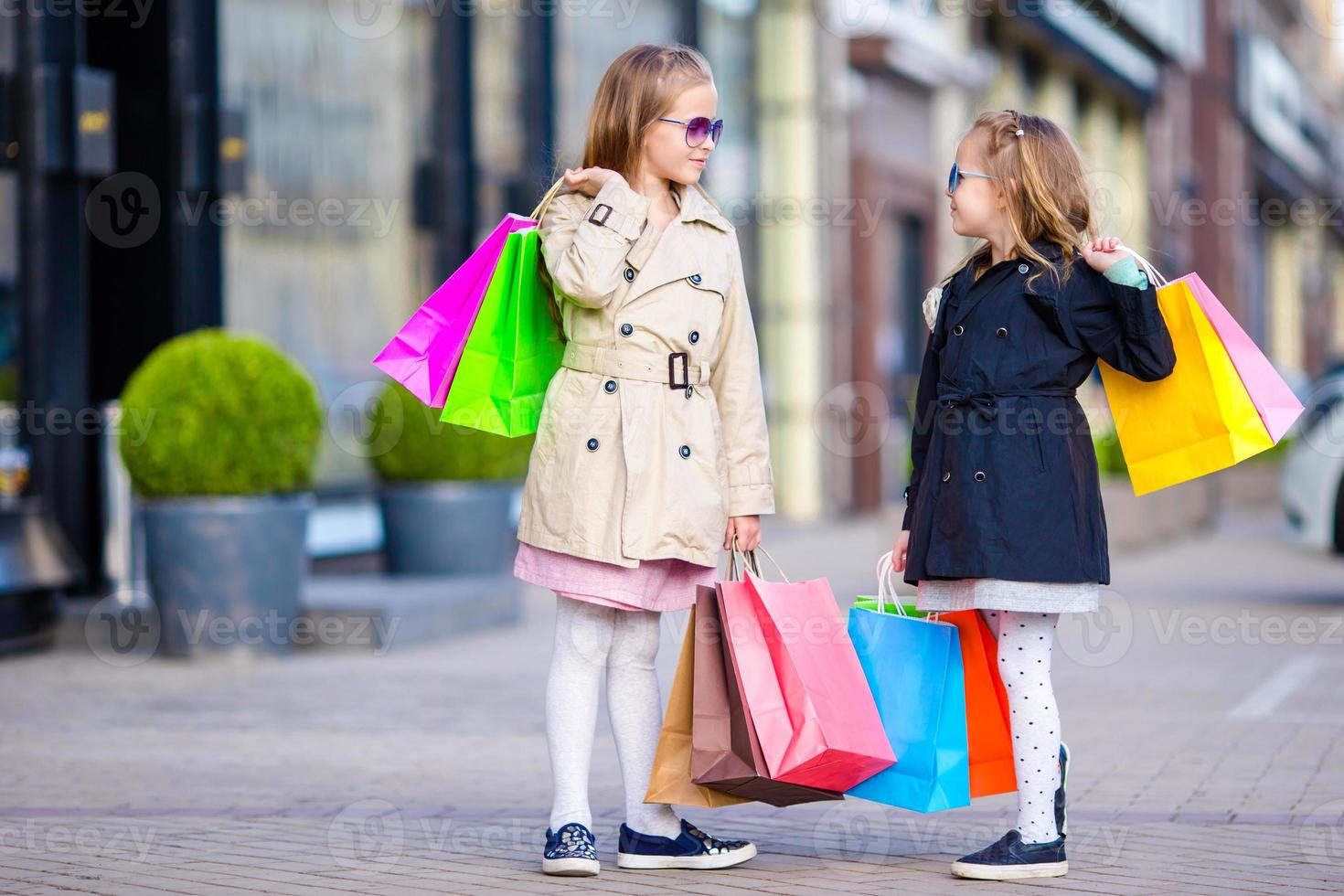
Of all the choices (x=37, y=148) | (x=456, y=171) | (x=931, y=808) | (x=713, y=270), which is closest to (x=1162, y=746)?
(x=931, y=808)

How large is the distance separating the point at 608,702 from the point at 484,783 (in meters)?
1.23

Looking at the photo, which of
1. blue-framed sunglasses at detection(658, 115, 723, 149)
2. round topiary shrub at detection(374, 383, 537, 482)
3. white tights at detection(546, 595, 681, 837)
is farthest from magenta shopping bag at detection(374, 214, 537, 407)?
round topiary shrub at detection(374, 383, 537, 482)

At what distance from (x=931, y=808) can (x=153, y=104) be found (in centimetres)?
689

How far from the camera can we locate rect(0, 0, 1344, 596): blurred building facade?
881cm

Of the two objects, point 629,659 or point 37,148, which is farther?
point 37,148

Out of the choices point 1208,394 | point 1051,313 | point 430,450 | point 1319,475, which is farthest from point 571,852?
point 1319,475

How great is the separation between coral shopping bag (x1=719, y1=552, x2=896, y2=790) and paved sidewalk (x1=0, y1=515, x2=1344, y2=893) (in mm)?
284

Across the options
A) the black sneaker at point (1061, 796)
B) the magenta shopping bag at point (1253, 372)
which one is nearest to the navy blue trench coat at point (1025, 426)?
the magenta shopping bag at point (1253, 372)

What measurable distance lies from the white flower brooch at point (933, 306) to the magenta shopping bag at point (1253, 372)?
1.83 ft

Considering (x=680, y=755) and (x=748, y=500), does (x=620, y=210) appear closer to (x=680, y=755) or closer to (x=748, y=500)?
(x=748, y=500)

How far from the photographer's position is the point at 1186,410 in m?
4.03

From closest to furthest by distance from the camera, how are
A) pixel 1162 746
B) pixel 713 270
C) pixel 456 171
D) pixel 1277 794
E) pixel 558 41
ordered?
pixel 713 270 < pixel 1277 794 < pixel 1162 746 < pixel 456 171 < pixel 558 41

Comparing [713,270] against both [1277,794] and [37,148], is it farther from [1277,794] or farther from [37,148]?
[37,148]

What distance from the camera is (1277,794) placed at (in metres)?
4.94
